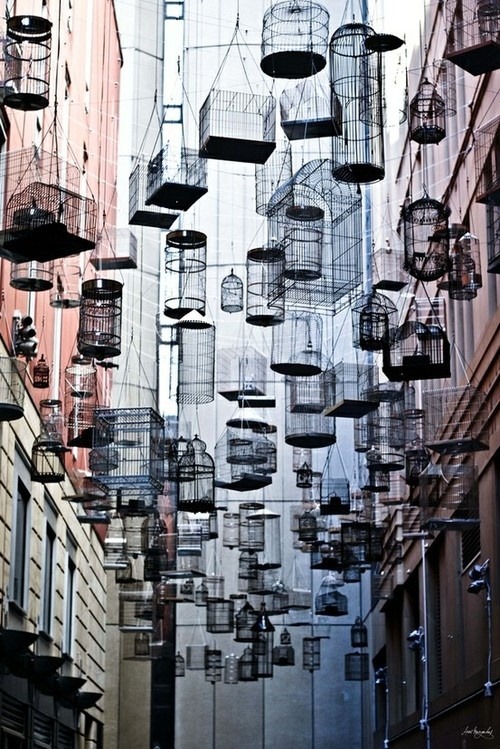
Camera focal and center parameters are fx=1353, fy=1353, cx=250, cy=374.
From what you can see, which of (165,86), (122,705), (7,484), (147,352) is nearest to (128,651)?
(122,705)

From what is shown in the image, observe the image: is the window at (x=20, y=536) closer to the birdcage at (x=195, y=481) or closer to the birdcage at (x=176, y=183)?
the birdcage at (x=195, y=481)

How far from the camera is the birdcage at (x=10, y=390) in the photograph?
1579 centimetres

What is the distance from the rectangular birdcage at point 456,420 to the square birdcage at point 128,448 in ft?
12.4

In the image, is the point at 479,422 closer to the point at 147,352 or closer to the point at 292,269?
the point at 292,269

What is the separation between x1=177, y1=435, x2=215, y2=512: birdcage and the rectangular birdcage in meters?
3.49

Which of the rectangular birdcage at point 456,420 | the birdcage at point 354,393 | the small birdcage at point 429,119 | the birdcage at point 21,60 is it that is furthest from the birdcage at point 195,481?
the birdcage at point 21,60

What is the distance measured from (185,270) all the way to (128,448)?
2.77 m

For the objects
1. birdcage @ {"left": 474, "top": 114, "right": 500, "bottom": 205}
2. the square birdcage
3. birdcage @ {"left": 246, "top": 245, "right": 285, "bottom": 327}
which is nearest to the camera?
birdcage @ {"left": 246, "top": 245, "right": 285, "bottom": 327}

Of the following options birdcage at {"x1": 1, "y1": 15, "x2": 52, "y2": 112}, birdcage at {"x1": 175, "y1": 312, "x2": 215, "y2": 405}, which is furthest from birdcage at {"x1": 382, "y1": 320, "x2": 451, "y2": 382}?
birdcage at {"x1": 175, "y1": 312, "x2": 215, "y2": 405}

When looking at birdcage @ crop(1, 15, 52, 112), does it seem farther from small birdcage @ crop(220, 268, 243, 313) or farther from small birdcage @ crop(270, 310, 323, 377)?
small birdcage @ crop(220, 268, 243, 313)

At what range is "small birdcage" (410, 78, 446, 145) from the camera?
1512 centimetres

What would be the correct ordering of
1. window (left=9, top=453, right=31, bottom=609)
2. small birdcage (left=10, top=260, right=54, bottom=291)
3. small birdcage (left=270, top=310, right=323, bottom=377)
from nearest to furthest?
small birdcage (left=10, top=260, right=54, bottom=291) < small birdcage (left=270, top=310, right=323, bottom=377) < window (left=9, top=453, right=31, bottom=609)

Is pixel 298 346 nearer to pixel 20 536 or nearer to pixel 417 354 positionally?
pixel 20 536

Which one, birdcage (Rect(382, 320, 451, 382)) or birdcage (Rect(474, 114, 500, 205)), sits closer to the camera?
birdcage (Rect(382, 320, 451, 382))
